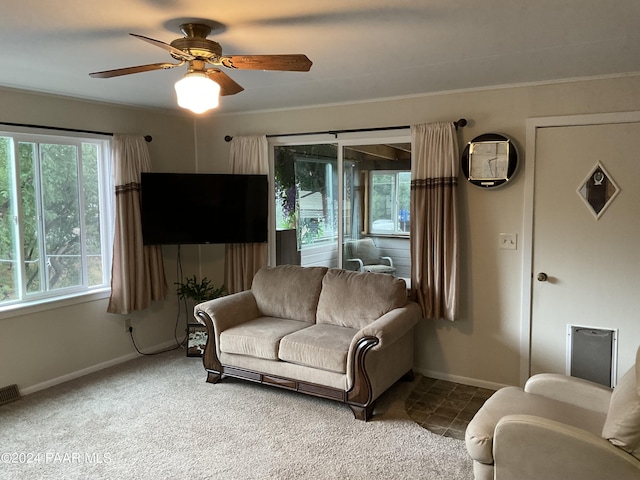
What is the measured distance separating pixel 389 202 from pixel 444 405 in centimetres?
176

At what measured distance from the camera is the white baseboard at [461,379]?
3.98 m

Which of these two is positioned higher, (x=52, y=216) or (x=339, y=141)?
(x=339, y=141)

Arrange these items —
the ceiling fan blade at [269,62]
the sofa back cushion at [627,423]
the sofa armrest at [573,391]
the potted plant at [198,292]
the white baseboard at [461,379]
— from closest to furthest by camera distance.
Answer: the sofa back cushion at [627,423] < the ceiling fan blade at [269,62] < the sofa armrest at [573,391] < the white baseboard at [461,379] < the potted plant at [198,292]

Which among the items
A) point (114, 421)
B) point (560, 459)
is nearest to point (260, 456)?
point (114, 421)

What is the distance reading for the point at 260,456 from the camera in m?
2.94

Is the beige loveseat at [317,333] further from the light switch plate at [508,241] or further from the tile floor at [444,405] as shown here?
the light switch plate at [508,241]

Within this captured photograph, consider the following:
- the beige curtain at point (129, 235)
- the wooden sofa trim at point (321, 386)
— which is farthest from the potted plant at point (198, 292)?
the wooden sofa trim at point (321, 386)

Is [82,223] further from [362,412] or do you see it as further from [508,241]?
[508,241]

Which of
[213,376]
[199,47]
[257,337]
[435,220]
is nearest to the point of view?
[199,47]

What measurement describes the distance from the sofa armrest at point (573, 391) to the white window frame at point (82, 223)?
361cm

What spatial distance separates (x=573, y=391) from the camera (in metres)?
2.67

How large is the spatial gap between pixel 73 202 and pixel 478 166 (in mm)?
3398

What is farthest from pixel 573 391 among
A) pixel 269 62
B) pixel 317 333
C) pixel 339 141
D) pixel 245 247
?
pixel 245 247

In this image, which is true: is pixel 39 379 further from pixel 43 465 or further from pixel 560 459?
pixel 560 459
